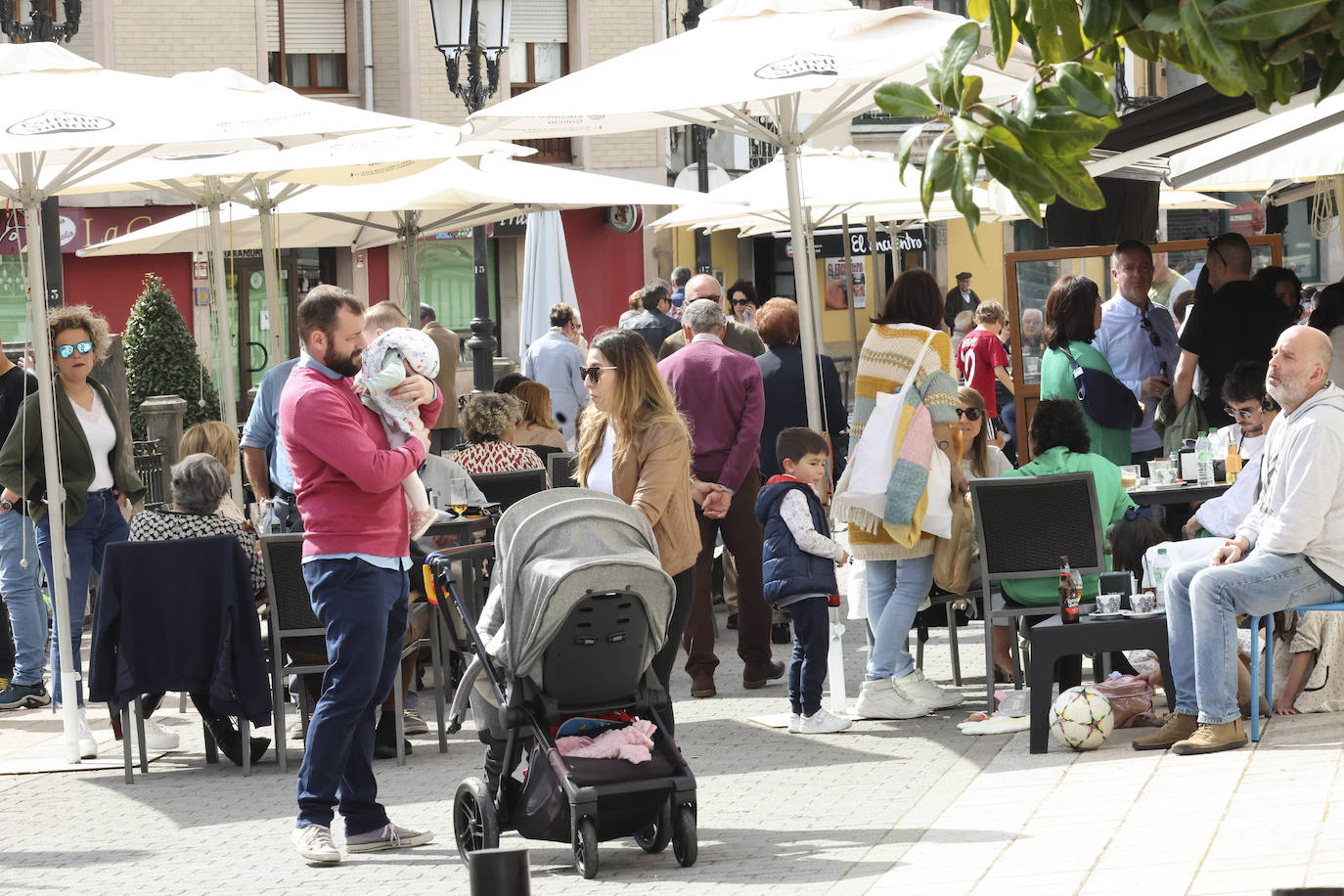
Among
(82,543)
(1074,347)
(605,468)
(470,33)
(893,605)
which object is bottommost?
(893,605)

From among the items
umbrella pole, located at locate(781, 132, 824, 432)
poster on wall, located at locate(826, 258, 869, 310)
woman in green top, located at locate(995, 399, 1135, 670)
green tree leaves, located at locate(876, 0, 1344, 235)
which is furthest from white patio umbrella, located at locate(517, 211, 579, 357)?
green tree leaves, located at locate(876, 0, 1344, 235)

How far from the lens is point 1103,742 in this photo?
8.09 m

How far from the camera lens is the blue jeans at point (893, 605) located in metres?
9.20

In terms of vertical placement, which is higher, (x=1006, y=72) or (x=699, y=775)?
(x=1006, y=72)

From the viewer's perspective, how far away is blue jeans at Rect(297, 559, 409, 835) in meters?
6.81

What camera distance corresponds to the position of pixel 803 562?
28.9 feet

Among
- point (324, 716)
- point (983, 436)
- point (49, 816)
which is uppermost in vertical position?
point (983, 436)

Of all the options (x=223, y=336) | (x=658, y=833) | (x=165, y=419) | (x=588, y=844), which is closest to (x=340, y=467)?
(x=588, y=844)

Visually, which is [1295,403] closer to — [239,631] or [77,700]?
[239,631]

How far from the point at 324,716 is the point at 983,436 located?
4.72 m

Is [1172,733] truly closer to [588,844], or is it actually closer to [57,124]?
[588,844]

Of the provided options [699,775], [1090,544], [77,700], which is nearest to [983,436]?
[1090,544]

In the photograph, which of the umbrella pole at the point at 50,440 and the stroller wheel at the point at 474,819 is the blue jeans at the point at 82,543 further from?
the stroller wheel at the point at 474,819

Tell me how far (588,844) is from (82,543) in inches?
192
